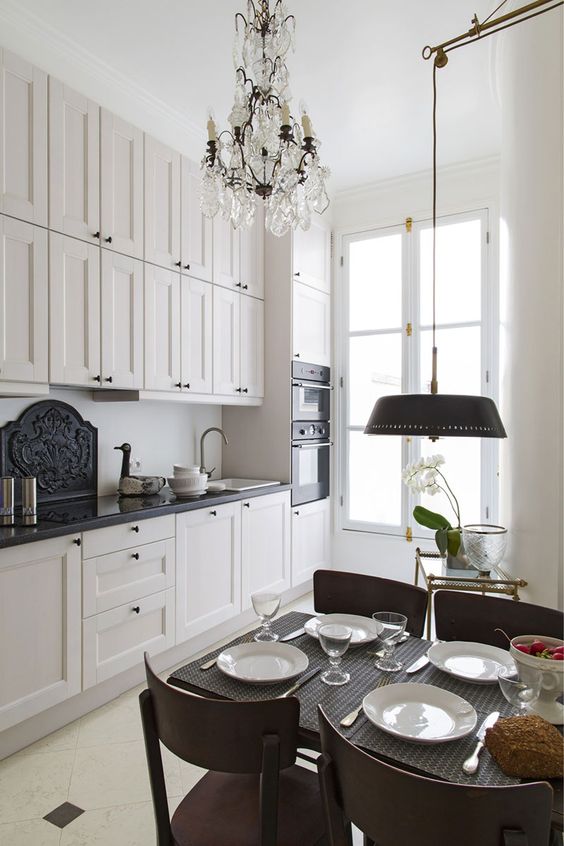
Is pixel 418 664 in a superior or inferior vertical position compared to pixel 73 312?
inferior

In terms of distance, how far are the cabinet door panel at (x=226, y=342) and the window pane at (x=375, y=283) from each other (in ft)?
3.72

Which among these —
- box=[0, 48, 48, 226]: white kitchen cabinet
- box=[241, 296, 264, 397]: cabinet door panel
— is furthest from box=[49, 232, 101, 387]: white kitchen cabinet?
box=[241, 296, 264, 397]: cabinet door panel

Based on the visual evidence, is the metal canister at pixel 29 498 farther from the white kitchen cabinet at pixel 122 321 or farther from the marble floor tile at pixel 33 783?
the marble floor tile at pixel 33 783

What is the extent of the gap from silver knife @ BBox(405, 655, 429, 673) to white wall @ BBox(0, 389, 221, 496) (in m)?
2.14

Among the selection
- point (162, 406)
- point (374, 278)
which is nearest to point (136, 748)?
point (162, 406)

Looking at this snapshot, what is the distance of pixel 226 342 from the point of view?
362 cm

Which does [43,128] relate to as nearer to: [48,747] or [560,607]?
[48,747]

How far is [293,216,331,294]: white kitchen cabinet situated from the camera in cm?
397

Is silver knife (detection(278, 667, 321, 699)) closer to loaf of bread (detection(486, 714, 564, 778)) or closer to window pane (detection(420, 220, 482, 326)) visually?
loaf of bread (detection(486, 714, 564, 778))

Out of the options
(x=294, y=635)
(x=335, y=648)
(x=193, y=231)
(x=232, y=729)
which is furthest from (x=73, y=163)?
(x=232, y=729)

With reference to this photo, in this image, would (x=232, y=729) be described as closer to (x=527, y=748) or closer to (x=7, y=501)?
(x=527, y=748)

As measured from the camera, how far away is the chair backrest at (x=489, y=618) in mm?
1628

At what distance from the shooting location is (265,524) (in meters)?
3.62

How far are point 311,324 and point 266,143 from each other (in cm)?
242
